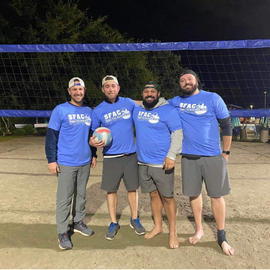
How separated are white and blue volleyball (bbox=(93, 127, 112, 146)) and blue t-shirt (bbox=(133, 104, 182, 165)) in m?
0.34

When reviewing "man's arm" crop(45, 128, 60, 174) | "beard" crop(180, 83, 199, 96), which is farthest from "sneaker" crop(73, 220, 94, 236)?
"beard" crop(180, 83, 199, 96)

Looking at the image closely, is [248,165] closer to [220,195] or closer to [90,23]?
[220,195]

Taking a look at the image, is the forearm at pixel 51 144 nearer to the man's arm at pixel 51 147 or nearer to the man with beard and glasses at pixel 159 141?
the man's arm at pixel 51 147

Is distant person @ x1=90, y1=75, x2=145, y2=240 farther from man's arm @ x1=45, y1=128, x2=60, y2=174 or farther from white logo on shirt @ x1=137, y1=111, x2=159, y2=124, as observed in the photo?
man's arm @ x1=45, y1=128, x2=60, y2=174

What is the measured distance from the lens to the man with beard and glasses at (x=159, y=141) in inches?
107

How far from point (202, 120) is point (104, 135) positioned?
1.10 metres

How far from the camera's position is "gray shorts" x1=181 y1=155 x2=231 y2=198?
2.74 metres

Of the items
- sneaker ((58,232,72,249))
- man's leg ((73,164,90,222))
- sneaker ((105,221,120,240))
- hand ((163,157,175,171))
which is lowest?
sneaker ((105,221,120,240))

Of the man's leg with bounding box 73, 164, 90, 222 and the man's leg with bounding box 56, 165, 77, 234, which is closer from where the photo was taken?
the man's leg with bounding box 56, 165, 77, 234

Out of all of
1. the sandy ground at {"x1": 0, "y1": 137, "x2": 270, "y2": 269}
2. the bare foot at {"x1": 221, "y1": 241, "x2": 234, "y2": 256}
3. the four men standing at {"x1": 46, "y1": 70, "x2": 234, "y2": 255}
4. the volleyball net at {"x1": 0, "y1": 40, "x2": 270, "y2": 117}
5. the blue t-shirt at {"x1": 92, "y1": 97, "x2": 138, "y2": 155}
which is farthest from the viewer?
the volleyball net at {"x1": 0, "y1": 40, "x2": 270, "y2": 117}

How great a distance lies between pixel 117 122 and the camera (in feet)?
9.63

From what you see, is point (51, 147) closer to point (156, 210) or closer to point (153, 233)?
point (156, 210)

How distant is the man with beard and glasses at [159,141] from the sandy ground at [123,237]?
32 cm

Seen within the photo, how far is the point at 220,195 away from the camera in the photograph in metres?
2.74
